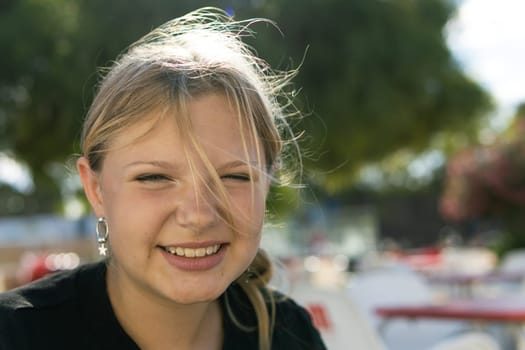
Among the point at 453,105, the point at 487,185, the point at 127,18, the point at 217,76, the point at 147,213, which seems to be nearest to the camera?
the point at 147,213

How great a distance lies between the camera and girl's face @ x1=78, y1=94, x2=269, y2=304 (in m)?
1.34

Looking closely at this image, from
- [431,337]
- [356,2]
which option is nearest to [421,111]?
[356,2]

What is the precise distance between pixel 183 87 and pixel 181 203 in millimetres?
221

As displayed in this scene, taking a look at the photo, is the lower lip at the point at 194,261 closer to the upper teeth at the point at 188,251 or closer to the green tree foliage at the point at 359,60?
the upper teeth at the point at 188,251

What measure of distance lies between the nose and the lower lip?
0.06 m

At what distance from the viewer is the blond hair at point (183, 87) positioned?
1.38 meters

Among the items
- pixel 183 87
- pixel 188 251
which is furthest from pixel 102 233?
pixel 183 87

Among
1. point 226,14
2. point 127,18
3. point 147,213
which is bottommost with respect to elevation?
point 147,213

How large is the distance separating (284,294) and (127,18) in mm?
5853

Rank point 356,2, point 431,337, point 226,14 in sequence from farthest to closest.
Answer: point 356,2
point 431,337
point 226,14

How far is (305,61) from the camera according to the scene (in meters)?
8.26

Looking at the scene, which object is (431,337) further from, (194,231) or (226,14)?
(194,231)

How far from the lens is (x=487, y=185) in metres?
12.8

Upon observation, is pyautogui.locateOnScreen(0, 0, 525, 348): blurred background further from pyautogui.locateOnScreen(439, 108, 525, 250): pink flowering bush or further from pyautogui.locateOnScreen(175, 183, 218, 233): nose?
pyautogui.locateOnScreen(175, 183, 218, 233): nose
